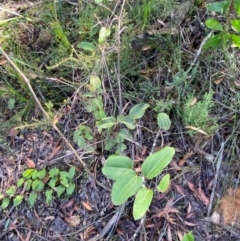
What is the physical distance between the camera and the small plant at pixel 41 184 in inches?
69.1

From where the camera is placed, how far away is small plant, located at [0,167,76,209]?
1.75m

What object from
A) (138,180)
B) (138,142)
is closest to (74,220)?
(138,142)

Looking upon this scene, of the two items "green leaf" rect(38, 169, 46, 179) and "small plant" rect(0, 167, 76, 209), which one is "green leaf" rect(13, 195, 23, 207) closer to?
"small plant" rect(0, 167, 76, 209)

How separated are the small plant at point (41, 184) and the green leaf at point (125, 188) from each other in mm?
612

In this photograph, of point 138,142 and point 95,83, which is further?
point 138,142

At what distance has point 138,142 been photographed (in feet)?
5.70

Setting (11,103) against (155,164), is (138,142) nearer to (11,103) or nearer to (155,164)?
(155,164)

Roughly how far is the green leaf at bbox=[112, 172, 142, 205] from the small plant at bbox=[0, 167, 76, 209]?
0.61m

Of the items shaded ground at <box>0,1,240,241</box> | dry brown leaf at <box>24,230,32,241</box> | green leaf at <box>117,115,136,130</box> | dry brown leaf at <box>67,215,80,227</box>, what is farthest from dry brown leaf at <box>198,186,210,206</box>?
dry brown leaf at <box>24,230,32,241</box>

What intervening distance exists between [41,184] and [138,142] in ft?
1.54

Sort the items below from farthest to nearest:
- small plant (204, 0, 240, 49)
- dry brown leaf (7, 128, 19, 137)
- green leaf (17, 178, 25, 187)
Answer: dry brown leaf (7, 128, 19, 137)
green leaf (17, 178, 25, 187)
small plant (204, 0, 240, 49)

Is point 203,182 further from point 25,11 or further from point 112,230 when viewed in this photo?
point 25,11

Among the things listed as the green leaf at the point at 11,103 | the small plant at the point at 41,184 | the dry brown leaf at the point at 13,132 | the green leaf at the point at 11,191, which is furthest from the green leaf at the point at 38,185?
the green leaf at the point at 11,103

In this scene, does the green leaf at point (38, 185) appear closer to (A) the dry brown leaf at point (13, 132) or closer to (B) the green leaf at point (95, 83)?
(A) the dry brown leaf at point (13, 132)
